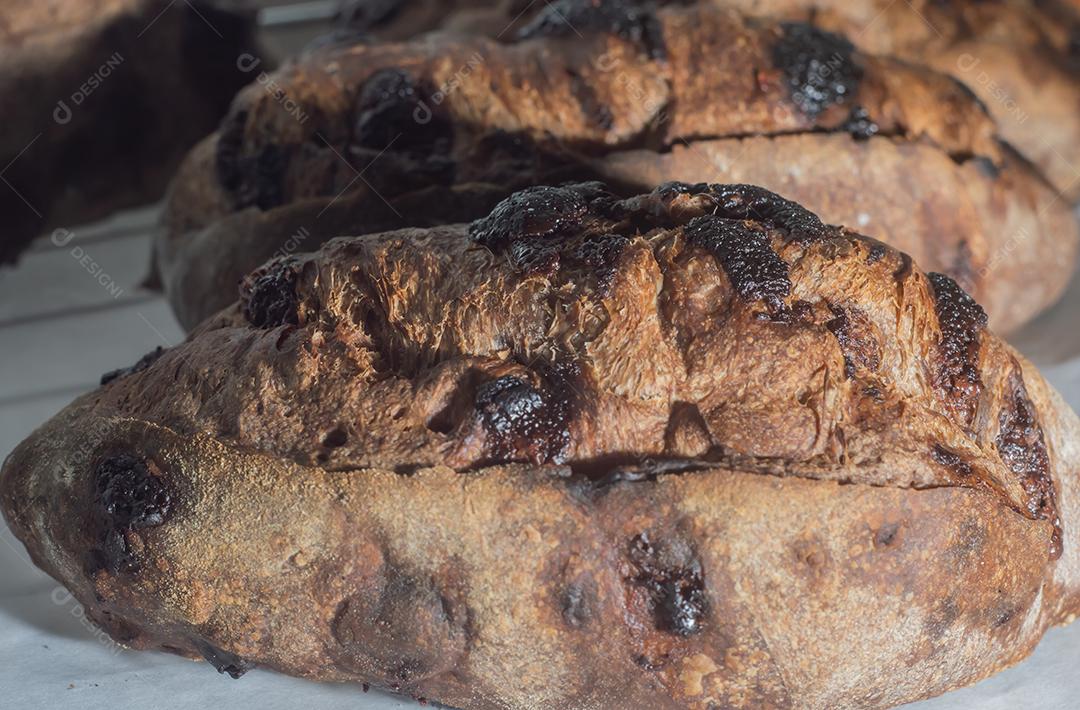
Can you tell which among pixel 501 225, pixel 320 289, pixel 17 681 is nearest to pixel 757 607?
pixel 501 225

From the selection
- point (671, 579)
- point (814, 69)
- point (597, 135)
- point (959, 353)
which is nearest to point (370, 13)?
point (597, 135)

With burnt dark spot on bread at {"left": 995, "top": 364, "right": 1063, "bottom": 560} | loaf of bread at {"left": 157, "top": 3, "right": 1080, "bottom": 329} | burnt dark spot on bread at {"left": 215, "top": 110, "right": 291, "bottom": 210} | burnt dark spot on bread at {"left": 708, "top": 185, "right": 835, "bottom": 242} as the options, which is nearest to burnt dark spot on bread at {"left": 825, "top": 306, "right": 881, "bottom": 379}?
burnt dark spot on bread at {"left": 708, "top": 185, "right": 835, "bottom": 242}

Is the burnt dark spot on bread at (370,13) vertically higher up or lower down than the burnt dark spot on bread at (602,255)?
lower down

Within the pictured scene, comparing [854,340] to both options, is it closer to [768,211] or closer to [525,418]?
[768,211]

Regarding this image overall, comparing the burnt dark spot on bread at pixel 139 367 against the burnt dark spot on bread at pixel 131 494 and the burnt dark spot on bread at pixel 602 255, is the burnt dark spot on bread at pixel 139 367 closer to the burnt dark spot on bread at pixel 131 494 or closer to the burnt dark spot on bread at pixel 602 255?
the burnt dark spot on bread at pixel 131 494

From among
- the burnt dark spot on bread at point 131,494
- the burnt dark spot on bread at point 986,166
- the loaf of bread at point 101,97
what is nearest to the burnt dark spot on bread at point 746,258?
the burnt dark spot on bread at point 131,494

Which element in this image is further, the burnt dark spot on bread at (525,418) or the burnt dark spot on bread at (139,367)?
the burnt dark spot on bread at (139,367)
